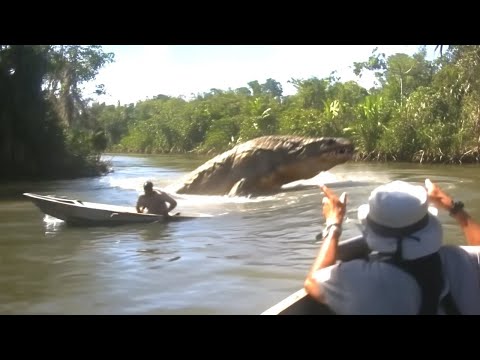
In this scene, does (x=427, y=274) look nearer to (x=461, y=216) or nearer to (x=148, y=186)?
(x=461, y=216)

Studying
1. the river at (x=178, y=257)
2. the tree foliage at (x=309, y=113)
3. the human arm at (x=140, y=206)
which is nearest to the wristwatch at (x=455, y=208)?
the river at (x=178, y=257)

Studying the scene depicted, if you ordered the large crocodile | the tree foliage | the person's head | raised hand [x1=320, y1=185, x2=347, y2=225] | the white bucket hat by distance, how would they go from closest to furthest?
the white bucket hat → raised hand [x1=320, y1=185, x2=347, y2=225] → the person's head → the large crocodile → the tree foliage

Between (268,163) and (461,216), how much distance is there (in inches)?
229

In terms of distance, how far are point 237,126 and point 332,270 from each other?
6.50m

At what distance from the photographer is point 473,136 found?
11.6 metres

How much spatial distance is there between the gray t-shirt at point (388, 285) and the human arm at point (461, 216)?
121 mm

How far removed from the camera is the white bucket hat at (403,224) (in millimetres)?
1315

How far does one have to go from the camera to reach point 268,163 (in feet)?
24.1

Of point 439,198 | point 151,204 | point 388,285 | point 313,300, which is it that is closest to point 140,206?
point 151,204

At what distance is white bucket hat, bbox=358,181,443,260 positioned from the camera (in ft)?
4.32

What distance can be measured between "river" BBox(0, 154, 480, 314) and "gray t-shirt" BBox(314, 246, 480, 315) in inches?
59.1

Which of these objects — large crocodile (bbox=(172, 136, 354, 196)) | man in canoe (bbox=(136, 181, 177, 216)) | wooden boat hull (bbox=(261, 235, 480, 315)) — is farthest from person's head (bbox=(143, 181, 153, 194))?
wooden boat hull (bbox=(261, 235, 480, 315))

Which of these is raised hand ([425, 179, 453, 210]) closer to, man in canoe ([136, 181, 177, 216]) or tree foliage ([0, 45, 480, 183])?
man in canoe ([136, 181, 177, 216])
